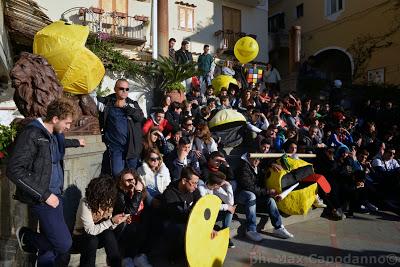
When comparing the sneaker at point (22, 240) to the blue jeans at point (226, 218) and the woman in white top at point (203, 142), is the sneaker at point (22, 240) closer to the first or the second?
the blue jeans at point (226, 218)

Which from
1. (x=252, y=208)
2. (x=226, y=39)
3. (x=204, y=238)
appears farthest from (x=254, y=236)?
(x=226, y=39)

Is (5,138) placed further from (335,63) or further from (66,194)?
(335,63)

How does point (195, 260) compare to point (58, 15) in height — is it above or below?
below

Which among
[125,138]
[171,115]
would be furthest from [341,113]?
[125,138]

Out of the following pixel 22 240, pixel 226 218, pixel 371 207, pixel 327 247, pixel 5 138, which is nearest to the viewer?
pixel 22 240

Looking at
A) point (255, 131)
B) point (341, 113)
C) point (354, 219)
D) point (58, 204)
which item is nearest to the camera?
point (58, 204)

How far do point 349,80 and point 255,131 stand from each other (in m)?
13.0

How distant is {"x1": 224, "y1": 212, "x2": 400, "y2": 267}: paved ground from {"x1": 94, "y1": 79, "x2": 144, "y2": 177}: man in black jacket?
1950 mm

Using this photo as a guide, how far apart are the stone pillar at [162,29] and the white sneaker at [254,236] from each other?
7355 millimetres

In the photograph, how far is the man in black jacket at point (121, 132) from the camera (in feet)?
16.9

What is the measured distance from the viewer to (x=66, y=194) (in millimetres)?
4320

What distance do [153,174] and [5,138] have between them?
192cm

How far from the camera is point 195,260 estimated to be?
163 inches

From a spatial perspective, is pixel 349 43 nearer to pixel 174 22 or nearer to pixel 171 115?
pixel 174 22
